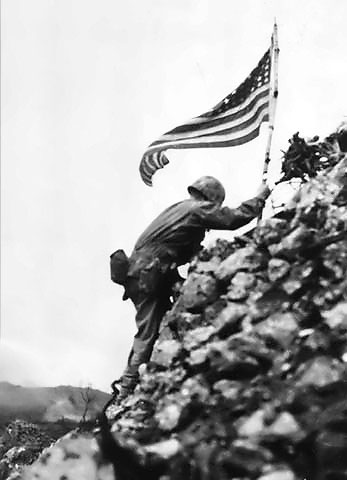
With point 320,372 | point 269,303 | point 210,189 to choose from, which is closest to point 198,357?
point 269,303

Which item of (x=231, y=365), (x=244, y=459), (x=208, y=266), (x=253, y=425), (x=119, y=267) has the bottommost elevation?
(x=244, y=459)

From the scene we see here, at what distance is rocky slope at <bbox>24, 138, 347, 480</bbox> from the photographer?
9.78 meters

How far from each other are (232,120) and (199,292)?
5.17 metres

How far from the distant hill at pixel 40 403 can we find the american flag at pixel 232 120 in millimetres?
20523

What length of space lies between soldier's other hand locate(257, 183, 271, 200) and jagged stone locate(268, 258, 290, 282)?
2.52 metres

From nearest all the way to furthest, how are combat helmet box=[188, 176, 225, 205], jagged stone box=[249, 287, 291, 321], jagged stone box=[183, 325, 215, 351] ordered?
jagged stone box=[249, 287, 291, 321]
jagged stone box=[183, 325, 215, 351]
combat helmet box=[188, 176, 225, 205]

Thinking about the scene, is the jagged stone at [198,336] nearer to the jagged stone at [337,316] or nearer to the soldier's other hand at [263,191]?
the jagged stone at [337,316]

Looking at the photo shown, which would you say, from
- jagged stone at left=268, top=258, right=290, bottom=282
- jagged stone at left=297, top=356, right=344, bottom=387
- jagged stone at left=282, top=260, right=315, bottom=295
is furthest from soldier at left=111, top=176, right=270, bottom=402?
jagged stone at left=297, top=356, right=344, bottom=387

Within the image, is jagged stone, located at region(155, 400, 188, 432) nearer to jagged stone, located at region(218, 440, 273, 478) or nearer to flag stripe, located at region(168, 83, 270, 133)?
jagged stone, located at region(218, 440, 273, 478)

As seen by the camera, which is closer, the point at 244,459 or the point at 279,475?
the point at 279,475

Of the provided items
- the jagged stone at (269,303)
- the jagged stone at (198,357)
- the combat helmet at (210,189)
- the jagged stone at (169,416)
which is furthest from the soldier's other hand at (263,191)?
the jagged stone at (169,416)

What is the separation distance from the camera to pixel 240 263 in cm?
1093

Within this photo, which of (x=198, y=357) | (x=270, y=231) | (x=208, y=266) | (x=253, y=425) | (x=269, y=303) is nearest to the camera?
(x=253, y=425)

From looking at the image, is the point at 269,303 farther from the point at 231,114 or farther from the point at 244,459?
the point at 231,114
